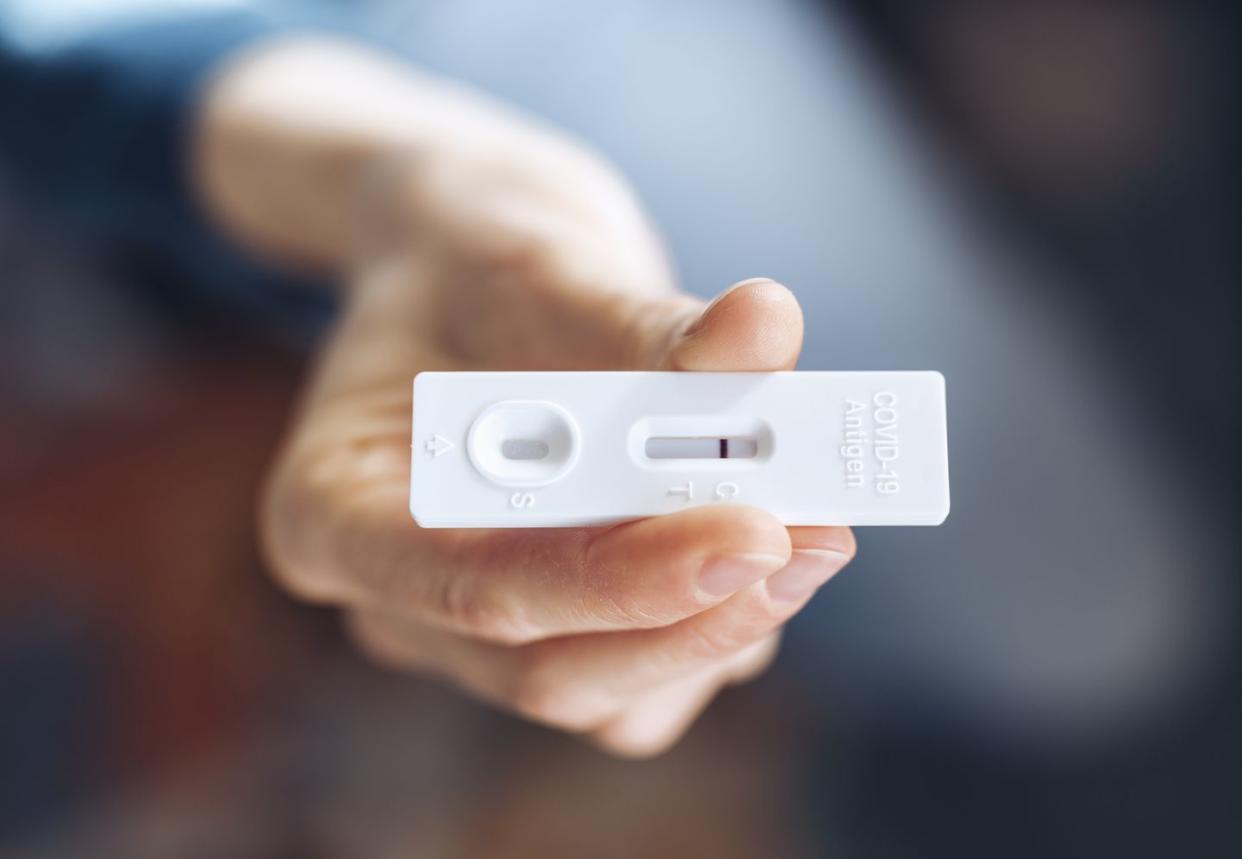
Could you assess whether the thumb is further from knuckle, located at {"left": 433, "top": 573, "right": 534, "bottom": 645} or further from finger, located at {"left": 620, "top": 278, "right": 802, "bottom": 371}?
knuckle, located at {"left": 433, "top": 573, "right": 534, "bottom": 645}

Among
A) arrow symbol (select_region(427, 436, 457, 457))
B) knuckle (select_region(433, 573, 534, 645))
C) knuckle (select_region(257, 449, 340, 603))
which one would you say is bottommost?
knuckle (select_region(433, 573, 534, 645))

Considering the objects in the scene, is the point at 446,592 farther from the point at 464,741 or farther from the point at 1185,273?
the point at 1185,273

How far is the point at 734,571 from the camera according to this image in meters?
0.35

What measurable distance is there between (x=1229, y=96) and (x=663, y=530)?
38.1 inches

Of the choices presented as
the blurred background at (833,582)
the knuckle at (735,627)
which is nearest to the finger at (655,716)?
the knuckle at (735,627)

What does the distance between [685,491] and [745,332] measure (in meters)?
0.07

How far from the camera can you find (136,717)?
89 centimetres

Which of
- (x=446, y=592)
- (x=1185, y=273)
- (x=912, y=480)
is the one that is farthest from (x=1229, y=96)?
(x=446, y=592)

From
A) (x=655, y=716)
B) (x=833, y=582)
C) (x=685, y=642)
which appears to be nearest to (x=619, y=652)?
(x=685, y=642)

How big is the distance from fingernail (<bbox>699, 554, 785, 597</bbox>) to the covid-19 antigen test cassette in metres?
0.03

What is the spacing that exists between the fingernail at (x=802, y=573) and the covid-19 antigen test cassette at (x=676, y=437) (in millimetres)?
20

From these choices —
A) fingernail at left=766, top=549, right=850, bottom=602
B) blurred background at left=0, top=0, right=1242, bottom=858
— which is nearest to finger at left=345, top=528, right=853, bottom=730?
fingernail at left=766, top=549, right=850, bottom=602

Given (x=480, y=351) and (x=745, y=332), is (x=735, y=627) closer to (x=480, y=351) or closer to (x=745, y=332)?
(x=745, y=332)

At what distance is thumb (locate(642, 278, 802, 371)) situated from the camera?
0.38 m
